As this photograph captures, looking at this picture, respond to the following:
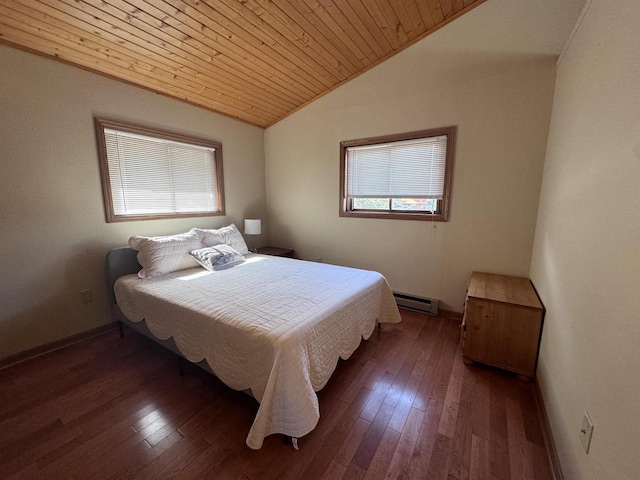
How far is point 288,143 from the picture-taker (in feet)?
12.3

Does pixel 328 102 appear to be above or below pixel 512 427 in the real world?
above

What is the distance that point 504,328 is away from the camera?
1933mm

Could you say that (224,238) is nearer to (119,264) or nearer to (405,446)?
(119,264)

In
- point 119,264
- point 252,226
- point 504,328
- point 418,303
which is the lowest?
point 418,303

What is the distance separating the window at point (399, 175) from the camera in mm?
2740

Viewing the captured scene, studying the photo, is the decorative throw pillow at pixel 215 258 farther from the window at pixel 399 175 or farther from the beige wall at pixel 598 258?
the beige wall at pixel 598 258

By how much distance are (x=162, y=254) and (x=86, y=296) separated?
0.79m

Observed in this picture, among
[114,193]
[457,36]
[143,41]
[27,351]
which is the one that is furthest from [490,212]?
[27,351]

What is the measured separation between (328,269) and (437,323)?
1321 mm

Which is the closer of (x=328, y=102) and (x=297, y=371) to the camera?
(x=297, y=371)

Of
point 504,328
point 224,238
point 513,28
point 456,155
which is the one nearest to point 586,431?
point 504,328

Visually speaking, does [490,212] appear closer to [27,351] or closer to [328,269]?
[328,269]

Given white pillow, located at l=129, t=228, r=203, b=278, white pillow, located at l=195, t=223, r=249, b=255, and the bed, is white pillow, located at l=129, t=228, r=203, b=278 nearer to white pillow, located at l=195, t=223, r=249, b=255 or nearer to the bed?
the bed

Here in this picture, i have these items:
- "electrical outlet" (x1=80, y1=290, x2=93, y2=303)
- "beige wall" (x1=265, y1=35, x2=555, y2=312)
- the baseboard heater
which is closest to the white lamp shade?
"beige wall" (x1=265, y1=35, x2=555, y2=312)
